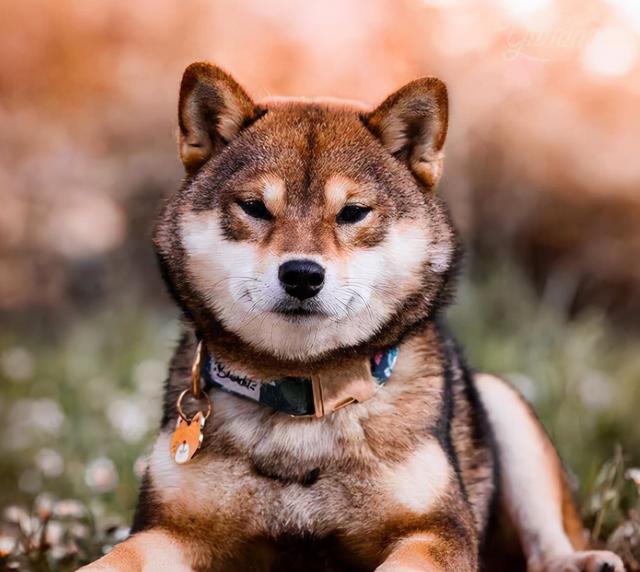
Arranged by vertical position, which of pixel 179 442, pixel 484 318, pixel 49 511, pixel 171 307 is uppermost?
pixel 179 442

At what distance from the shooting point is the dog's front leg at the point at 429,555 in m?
2.45

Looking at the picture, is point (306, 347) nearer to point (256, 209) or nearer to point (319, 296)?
point (319, 296)

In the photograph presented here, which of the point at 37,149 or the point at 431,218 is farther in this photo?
the point at 37,149

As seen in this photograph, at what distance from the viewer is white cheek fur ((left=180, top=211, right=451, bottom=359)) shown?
2680 mm

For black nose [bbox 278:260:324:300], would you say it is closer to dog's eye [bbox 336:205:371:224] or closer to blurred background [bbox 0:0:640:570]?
dog's eye [bbox 336:205:371:224]

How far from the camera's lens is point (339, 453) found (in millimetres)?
2736

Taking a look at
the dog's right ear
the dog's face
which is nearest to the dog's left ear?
the dog's face

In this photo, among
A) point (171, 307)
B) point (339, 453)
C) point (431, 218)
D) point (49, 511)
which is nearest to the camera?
point (339, 453)

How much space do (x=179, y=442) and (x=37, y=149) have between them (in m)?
6.16

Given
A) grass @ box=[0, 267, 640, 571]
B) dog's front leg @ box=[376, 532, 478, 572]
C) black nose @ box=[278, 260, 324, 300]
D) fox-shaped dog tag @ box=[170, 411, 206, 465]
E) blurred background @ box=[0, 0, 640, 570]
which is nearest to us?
dog's front leg @ box=[376, 532, 478, 572]

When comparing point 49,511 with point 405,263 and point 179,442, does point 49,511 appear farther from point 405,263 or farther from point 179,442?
point 405,263

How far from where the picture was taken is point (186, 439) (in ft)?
9.05

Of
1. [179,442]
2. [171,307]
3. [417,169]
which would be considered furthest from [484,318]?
[179,442]

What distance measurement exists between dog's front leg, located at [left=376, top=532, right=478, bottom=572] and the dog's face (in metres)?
0.58
